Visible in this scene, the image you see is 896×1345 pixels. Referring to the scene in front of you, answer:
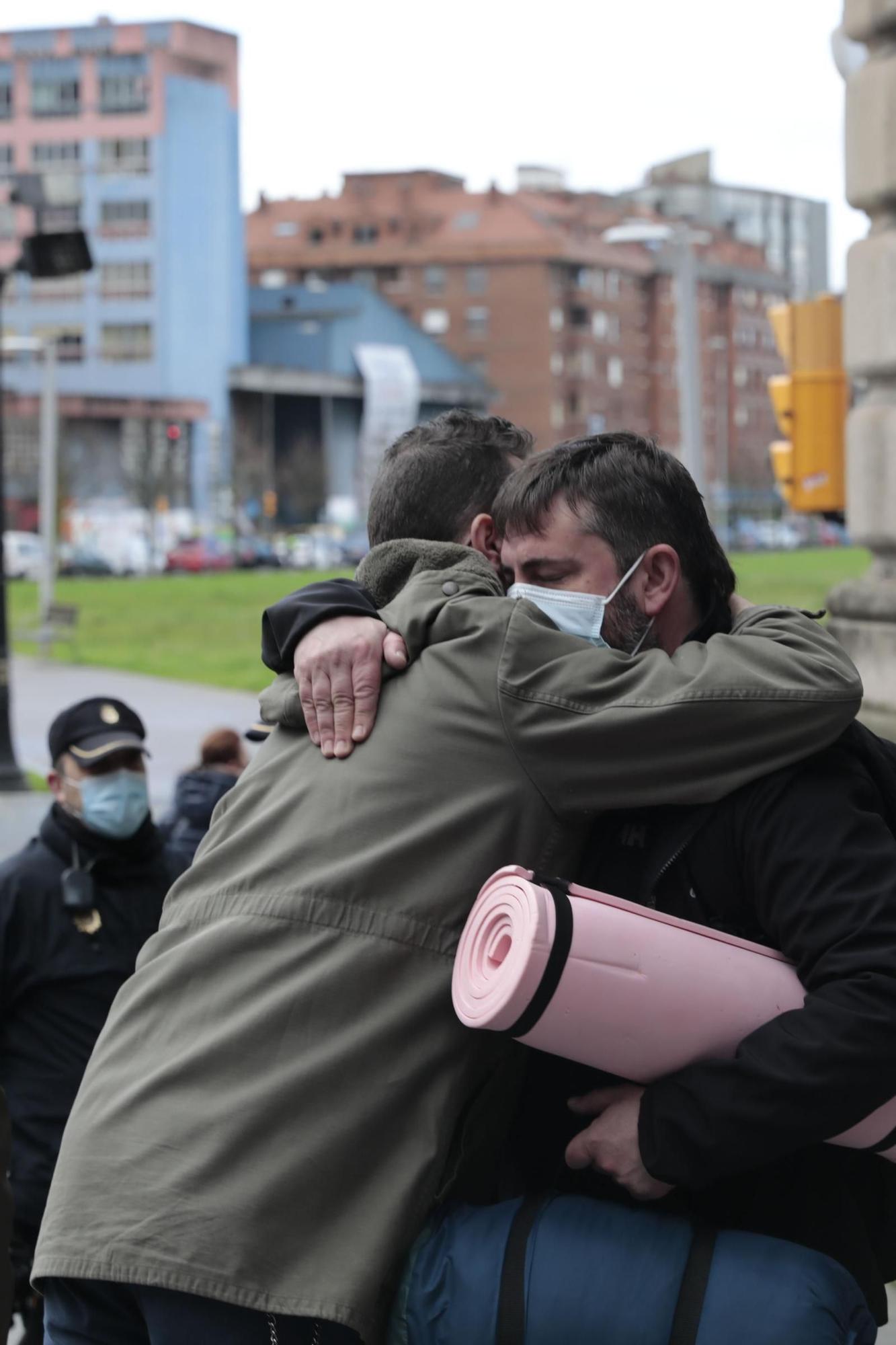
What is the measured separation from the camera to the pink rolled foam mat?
2002mm

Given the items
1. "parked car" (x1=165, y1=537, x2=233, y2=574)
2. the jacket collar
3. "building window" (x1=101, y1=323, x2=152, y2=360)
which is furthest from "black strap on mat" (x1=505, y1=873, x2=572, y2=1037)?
"building window" (x1=101, y1=323, x2=152, y2=360)

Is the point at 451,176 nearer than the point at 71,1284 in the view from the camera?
No

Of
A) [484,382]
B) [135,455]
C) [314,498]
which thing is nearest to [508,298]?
[484,382]

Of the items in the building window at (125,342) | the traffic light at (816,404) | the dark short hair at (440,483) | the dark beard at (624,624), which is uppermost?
the building window at (125,342)

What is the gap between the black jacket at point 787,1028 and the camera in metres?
2.01

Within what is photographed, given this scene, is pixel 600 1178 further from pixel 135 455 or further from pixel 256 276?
pixel 256 276

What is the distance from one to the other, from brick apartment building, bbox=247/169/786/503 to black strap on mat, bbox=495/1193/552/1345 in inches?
4549

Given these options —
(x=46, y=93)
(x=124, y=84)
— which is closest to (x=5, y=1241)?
(x=124, y=84)

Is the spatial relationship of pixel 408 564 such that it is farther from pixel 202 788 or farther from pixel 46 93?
pixel 46 93

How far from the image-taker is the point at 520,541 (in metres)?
2.42

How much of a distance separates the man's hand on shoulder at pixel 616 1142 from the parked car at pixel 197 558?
7090 centimetres

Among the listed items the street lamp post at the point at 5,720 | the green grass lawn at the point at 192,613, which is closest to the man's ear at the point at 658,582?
the street lamp post at the point at 5,720

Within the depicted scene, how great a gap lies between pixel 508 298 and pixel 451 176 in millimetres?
13491

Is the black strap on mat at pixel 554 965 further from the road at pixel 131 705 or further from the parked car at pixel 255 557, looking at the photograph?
the parked car at pixel 255 557
